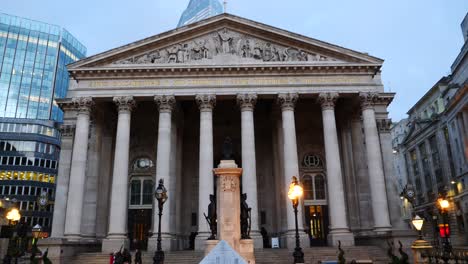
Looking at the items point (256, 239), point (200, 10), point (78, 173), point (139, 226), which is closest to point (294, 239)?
point (256, 239)

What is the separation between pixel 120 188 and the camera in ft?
98.2

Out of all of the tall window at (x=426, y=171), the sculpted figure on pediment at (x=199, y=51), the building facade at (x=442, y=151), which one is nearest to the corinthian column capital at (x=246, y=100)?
the sculpted figure on pediment at (x=199, y=51)

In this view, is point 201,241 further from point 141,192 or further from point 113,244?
point 141,192

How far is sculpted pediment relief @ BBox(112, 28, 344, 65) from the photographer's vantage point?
3250cm

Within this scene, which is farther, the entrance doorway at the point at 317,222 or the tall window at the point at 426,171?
the tall window at the point at 426,171

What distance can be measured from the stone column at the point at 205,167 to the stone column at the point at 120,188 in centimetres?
559

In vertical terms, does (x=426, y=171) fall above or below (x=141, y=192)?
above

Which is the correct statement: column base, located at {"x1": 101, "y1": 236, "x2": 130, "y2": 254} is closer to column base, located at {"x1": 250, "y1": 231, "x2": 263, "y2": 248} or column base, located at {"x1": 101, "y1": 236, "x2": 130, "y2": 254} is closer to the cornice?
column base, located at {"x1": 250, "y1": 231, "x2": 263, "y2": 248}

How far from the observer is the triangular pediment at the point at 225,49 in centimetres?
3234

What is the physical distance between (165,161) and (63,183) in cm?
1005

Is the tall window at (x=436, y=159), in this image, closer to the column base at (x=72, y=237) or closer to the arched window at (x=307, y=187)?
the arched window at (x=307, y=187)

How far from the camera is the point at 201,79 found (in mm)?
32281

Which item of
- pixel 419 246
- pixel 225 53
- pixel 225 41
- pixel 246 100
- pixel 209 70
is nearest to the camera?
pixel 419 246

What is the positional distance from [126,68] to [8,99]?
74599mm
